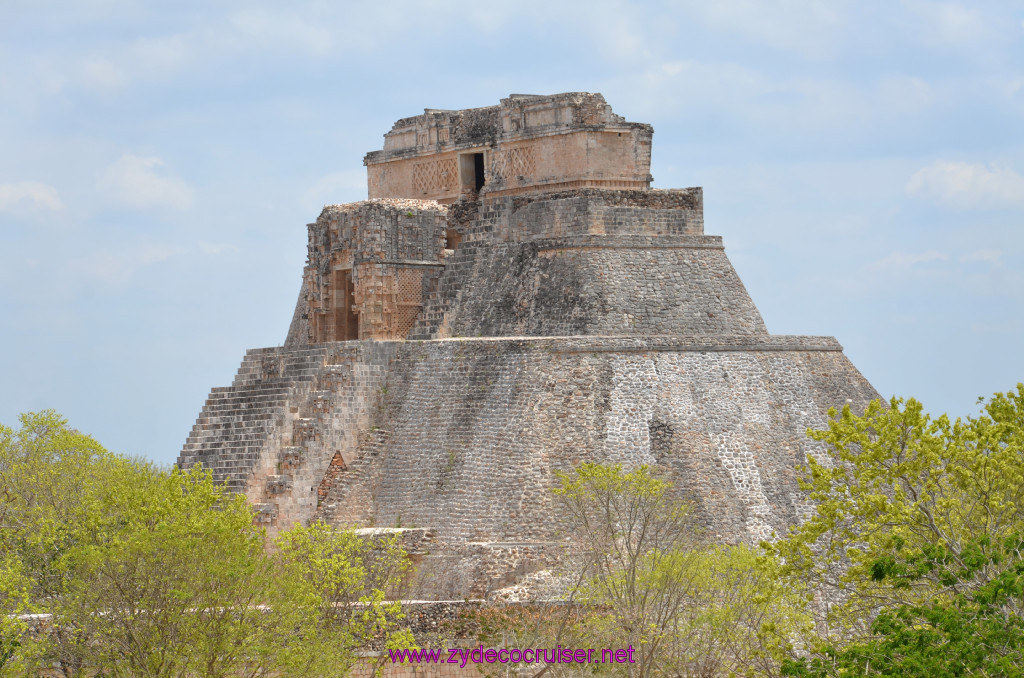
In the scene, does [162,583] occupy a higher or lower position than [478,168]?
lower

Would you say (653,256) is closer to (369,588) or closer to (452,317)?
(452,317)

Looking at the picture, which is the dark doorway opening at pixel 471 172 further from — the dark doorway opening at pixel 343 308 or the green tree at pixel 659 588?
the green tree at pixel 659 588

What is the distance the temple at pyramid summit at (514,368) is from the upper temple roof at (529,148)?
5 cm

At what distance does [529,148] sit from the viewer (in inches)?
1346

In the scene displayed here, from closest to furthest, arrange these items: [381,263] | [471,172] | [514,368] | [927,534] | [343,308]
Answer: [927,534]
[514,368]
[381,263]
[343,308]
[471,172]

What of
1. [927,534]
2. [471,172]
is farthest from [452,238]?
[927,534]

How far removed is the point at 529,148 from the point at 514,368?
6.62 metres

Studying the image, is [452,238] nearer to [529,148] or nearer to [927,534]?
[529,148]

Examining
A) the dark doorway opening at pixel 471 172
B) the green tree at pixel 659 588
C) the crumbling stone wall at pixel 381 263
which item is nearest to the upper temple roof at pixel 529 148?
the dark doorway opening at pixel 471 172

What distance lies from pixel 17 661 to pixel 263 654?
11.9 feet

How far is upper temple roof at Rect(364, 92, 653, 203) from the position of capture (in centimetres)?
3362

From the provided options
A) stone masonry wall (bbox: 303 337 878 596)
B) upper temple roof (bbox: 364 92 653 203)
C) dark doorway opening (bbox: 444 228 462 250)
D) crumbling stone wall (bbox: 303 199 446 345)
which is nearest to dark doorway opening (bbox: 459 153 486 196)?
upper temple roof (bbox: 364 92 653 203)

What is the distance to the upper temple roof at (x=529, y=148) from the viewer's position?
33.6 m

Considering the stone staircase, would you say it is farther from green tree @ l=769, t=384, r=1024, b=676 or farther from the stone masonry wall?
green tree @ l=769, t=384, r=1024, b=676
